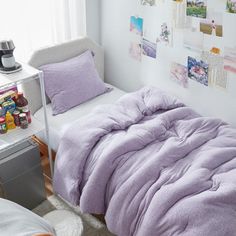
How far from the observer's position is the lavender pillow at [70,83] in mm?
2248

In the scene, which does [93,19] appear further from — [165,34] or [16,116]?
[16,116]

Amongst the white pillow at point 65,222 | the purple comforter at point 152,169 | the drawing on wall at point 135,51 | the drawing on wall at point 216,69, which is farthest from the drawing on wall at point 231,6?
the white pillow at point 65,222

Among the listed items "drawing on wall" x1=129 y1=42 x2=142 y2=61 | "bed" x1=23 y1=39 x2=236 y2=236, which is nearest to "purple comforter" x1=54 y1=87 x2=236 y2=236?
"bed" x1=23 y1=39 x2=236 y2=236

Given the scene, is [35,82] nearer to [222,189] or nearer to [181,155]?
[181,155]

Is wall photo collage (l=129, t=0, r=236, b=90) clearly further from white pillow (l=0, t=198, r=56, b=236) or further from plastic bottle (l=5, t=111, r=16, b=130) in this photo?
white pillow (l=0, t=198, r=56, b=236)

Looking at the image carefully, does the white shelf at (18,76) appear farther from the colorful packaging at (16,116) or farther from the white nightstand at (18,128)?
the colorful packaging at (16,116)

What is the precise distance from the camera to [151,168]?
1.68m

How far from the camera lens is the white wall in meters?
2.53

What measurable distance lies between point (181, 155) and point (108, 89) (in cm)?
A: 94

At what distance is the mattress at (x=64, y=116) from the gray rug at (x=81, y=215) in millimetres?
326

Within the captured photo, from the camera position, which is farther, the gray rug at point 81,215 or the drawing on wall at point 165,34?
the drawing on wall at point 165,34

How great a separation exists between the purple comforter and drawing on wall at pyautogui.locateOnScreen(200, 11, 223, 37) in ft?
1.49

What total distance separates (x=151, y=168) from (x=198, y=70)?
0.76 meters

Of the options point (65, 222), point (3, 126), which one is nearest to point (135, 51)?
point (3, 126)
